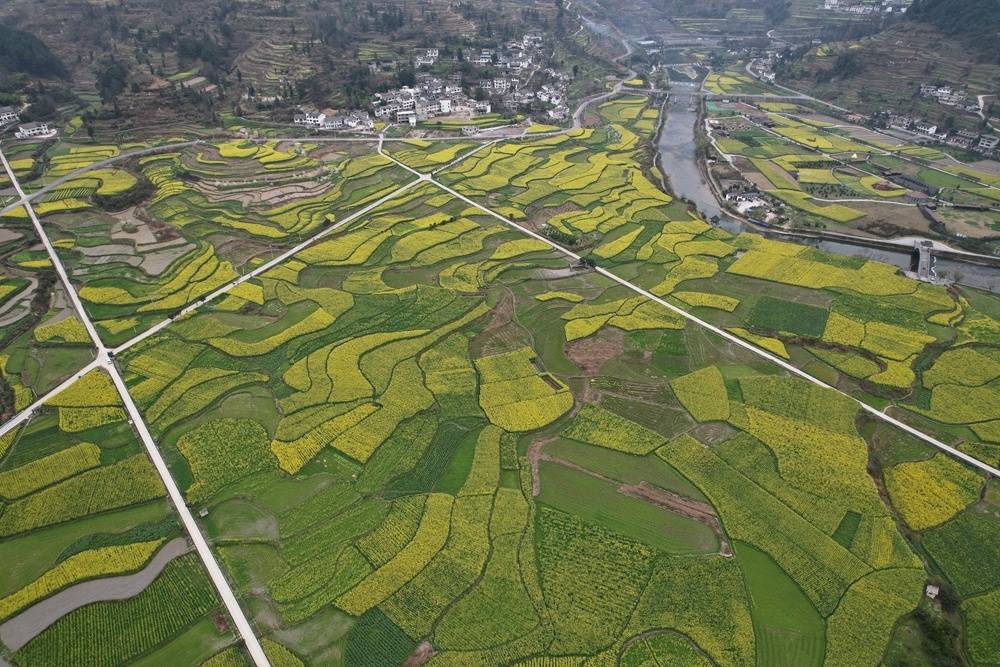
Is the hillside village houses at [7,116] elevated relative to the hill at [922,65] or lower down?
lower down

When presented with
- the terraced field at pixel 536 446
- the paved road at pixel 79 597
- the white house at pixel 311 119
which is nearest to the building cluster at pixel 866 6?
the terraced field at pixel 536 446

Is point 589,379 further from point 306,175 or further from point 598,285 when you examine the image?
point 306,175

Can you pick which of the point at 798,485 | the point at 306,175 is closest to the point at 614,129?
the point at 306,175

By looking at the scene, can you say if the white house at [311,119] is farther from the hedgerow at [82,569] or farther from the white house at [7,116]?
Answer: the hedgerow at [82,569]

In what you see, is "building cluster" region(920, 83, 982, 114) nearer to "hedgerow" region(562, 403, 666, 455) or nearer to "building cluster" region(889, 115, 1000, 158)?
"building cluster" region(889, 115, 1000, 158)

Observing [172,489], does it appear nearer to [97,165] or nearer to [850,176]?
[97,165]

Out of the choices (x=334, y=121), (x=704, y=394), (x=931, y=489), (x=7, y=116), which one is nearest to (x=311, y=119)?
(x=334, y=121)
